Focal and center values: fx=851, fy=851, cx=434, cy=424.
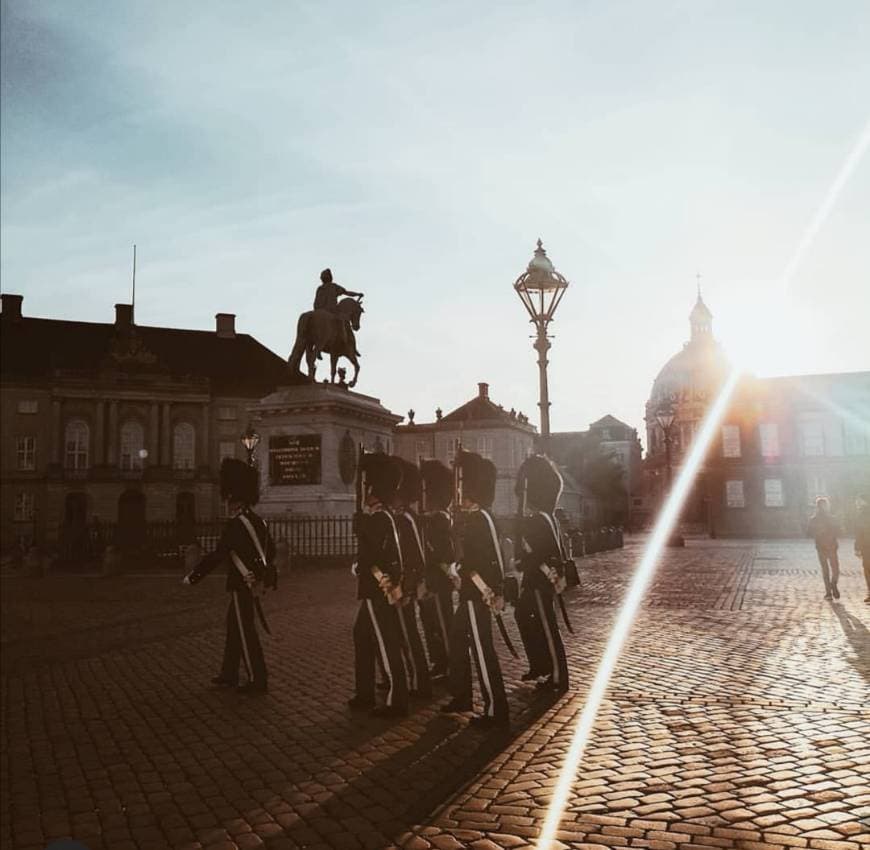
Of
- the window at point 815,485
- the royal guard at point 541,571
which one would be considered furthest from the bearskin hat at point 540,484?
the window at point 815,485

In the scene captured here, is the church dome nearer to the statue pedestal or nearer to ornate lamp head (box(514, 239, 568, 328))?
the statue pedestal

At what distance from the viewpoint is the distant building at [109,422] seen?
5762 centimetres

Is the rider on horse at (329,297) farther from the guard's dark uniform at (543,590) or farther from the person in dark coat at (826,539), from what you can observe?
the guard's dark uniform at (543,590)

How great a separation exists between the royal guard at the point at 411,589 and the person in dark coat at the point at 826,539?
9362 millimetres

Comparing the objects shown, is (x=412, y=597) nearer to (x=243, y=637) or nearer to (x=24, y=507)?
(x=243, y=637)

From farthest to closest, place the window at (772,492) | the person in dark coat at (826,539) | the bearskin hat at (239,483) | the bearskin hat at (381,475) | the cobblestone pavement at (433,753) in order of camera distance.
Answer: the window at (772,492), the person in dark coat at (826,539), the bearskin hat at (239,483), the bearskin hat at (381,475), the cobblestone pavement at (433,753)

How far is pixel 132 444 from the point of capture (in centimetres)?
6066

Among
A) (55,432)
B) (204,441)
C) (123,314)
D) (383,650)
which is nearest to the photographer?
(383,650)

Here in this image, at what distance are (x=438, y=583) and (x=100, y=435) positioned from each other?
56023 millimetres

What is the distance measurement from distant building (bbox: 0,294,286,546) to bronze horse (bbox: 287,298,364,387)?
38.3 metres

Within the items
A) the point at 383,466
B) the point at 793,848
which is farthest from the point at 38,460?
the point at 793,848

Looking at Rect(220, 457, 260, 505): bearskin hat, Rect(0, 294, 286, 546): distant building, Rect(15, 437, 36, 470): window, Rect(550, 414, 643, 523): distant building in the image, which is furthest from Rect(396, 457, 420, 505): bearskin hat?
Rect(550, 414, 643, 523): distant building

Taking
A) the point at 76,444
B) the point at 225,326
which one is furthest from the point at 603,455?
the point at 76,444

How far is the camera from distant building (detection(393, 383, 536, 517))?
2763 inches
